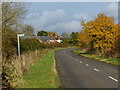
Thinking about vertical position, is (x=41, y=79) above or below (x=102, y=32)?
below

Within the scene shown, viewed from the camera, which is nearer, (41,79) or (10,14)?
(41,79)

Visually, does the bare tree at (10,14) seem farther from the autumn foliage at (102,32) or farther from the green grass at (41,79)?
the autumn foliage at (102,32)

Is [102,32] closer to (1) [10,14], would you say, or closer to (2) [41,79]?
(1) [10,14]

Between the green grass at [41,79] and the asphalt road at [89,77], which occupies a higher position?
the green grass at [41,79]

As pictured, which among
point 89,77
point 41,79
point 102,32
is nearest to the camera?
point 41,79

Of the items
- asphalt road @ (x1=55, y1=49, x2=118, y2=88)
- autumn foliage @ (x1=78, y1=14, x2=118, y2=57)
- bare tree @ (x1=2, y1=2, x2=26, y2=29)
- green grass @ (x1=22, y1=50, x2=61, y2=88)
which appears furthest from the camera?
autumn foliage @ (x1=78, y1=14, x2=118, y2=57)

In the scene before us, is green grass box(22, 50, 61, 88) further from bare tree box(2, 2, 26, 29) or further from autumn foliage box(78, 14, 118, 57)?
autumn foliage box(78, 14, 118, 57)

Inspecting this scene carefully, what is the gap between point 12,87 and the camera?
9.77 metres

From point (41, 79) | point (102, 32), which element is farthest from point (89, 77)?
point (102, 32)

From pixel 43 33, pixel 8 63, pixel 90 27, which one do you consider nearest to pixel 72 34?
pixel 43 33

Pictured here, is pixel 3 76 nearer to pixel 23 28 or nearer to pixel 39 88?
pixel 39 88

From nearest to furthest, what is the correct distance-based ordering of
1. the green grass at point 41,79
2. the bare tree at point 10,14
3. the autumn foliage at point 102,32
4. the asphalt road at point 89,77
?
1. the green grass at point 41,79
2. the asphalt road at point 89,77
3. the bare tree at point 10,14
4. the autumn foliage at point 102,32

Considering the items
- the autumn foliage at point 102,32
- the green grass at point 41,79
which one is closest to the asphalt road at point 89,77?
the green grass at point 41,79

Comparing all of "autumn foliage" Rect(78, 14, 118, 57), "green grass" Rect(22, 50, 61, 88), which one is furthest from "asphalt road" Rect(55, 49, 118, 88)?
"autumn foliage" Rect(78, 14, 118, 57)
